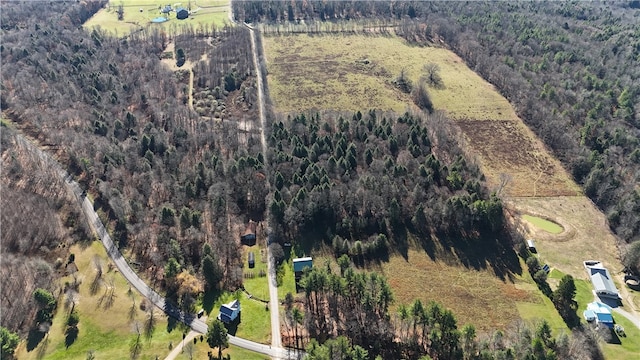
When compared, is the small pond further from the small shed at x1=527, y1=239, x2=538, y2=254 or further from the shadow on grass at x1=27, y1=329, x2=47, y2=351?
the shadow on grass at x1=27, y1=329, x2=47, y2=351

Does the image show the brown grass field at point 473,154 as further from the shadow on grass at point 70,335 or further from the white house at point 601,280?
the shadow on grass at point 70,335

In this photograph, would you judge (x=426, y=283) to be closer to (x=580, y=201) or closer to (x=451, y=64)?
(x=580, y=201)

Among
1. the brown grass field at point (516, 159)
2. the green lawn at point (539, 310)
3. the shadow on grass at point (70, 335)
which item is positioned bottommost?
Result: the shadow on grass at point (70, 335)

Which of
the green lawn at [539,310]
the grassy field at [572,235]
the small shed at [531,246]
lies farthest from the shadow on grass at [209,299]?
the grassy field at [572,235]

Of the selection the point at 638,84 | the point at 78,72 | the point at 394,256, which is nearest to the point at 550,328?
the point at 394,256

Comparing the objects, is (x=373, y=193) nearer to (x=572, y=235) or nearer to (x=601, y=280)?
(x=572, y=235)

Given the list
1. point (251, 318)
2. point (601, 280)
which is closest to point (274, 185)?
point (251, 318)

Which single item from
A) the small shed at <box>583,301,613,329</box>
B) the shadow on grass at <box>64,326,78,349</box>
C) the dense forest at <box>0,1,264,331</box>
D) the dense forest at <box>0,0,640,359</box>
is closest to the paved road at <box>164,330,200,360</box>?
the dense forest at <box>0,0,640,359</box>
